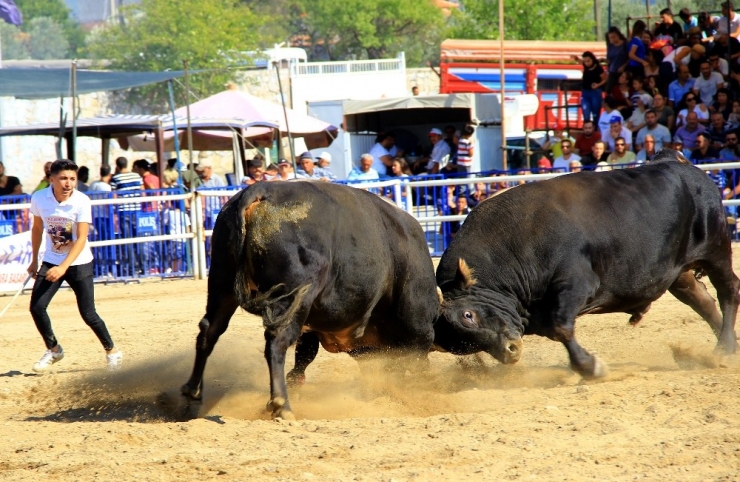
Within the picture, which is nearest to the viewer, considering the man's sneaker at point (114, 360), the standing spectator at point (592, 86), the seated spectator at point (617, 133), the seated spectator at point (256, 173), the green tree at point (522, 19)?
the man's sneaker at point (114, 360)

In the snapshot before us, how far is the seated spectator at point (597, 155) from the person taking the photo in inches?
577

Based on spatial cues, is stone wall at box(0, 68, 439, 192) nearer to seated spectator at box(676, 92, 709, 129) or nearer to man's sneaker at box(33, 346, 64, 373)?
seated spectator at box(676, 92, 709, 129)

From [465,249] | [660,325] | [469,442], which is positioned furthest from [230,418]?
[660,325]

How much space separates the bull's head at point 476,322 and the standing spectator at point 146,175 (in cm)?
942

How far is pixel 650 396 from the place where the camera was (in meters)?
5.51

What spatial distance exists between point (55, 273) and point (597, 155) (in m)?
9.64

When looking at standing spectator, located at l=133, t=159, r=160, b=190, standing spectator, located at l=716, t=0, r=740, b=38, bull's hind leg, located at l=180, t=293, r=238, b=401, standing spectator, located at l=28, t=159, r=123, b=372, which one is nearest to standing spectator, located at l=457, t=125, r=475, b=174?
standing spectator, located at l=716, t=0, r=740, b=38

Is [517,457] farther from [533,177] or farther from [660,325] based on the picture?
[533,177]

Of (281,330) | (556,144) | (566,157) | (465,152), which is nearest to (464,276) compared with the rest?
(281,330)

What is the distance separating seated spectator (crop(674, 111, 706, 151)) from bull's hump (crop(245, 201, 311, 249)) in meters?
11.0

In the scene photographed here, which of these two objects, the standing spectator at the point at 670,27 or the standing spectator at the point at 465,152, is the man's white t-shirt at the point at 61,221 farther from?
the standing spectator at the point at 670,27

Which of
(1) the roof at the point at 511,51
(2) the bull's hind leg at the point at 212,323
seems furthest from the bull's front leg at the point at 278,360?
(1) the roof at the point at 511,51

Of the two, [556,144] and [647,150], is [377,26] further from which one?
[647,150]

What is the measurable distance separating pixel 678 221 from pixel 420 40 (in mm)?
59499
